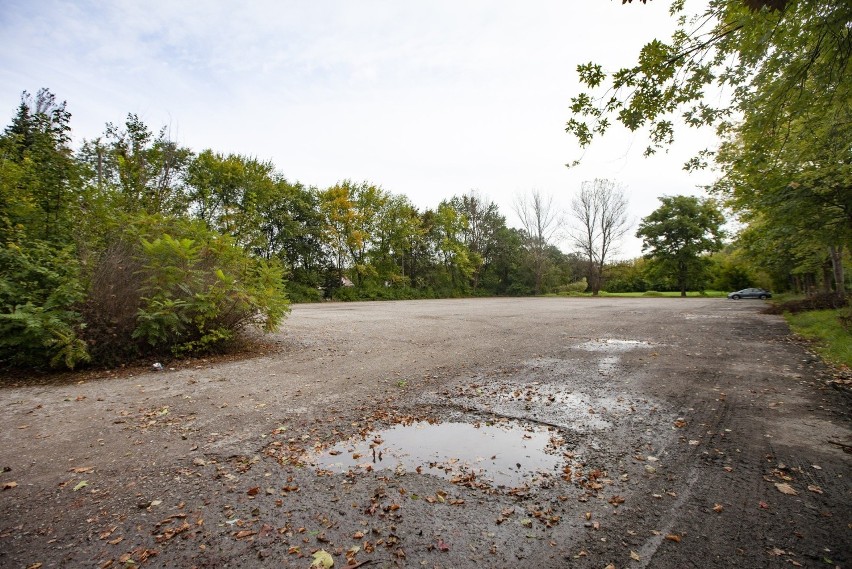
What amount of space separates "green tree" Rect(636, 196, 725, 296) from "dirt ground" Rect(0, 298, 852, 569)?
1746 inches

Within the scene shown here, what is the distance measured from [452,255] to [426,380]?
134 ft

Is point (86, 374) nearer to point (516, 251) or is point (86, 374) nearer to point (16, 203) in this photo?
point (16, 203)

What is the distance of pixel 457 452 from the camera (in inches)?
142

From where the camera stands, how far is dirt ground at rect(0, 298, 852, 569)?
2.29 meters

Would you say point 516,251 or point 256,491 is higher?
point 516,251

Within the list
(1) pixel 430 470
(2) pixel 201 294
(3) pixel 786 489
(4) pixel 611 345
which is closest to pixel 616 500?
(3) pixel 786 489

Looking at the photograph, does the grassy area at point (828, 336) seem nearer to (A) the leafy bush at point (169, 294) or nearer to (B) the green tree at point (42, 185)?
(A) the leafy bush at point (169, 294)

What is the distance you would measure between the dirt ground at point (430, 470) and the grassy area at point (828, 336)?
51.1 inches

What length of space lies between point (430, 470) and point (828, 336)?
35.9ft

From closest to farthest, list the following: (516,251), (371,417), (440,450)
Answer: (440,450) < (371,417) < (516,251)

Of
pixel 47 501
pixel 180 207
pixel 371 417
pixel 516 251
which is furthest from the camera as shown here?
pixel 516 251

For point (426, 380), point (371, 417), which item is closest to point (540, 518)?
point (371, 417)

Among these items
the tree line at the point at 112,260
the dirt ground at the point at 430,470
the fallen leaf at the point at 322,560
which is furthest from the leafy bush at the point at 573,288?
the fallen leaf at the point at 322,560

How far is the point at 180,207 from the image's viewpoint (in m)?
9.10
